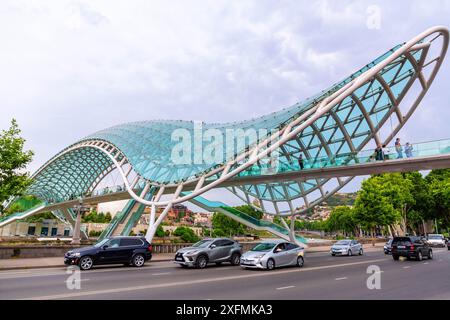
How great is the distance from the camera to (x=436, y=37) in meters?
31.0

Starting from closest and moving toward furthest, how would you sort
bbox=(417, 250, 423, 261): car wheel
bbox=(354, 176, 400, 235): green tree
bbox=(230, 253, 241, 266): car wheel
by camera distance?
bbox=(230, 253, 241, 266): car wheel → bbox=(417, 250, 423, 261): car wheel → bbox=(354, 176, 400, 235): green tree

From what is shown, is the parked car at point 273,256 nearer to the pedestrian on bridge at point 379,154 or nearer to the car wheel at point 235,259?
the car wheel at point 235,259

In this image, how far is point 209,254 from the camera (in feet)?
61.9

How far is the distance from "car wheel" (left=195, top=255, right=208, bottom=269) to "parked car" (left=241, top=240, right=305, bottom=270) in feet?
6.90

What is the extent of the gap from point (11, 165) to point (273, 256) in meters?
15.8

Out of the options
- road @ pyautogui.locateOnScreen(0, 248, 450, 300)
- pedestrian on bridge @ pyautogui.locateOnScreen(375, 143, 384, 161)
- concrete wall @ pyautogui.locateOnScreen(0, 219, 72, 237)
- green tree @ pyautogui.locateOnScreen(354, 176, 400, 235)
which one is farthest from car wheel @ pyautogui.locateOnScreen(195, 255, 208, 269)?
concrete wall @ pyautogui.locateOnScreen(0, 219, 72, 237)

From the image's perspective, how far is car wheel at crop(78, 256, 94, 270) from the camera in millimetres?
17344

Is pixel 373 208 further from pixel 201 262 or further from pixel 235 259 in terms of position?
pixel 201 262

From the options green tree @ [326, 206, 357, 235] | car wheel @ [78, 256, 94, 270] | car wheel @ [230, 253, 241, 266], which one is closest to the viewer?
car wheel @ [78, 256, 94, 270]

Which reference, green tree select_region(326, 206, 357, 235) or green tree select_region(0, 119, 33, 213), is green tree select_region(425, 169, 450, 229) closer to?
green tree select_region(326, 206, 357, 235)

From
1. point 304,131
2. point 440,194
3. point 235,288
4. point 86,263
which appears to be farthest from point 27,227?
point 235,288
